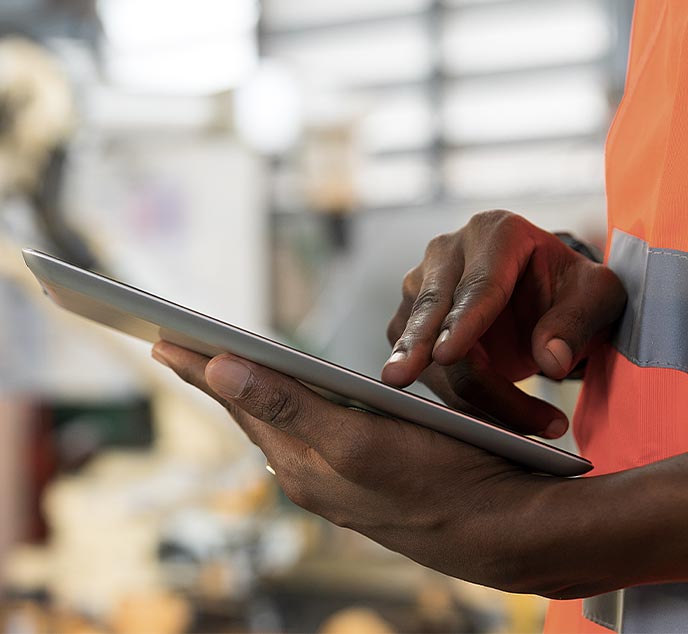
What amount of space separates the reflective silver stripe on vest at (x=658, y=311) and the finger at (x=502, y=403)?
4 cm

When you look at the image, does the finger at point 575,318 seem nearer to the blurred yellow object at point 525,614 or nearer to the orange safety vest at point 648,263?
the orange safety vest at point 648,263

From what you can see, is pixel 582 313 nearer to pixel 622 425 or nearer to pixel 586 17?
pixel 622 425

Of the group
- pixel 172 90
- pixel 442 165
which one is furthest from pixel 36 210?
pixel 442 165

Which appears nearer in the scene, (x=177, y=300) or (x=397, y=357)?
(x=397, y=357)

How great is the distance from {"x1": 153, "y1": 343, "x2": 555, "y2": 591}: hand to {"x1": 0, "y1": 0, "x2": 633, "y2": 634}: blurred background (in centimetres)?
137

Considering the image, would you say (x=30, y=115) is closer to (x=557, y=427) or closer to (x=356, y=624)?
(x=356, y=624)

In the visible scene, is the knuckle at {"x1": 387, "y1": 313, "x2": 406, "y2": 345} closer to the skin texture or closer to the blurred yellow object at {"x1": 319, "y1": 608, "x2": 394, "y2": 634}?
the skin texture

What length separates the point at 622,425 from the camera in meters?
0.39

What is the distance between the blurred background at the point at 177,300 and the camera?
1.98 meters

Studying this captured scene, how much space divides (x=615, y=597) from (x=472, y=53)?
6.68 metres

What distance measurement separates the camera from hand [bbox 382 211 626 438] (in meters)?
0.36

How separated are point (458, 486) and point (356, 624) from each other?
1791mm

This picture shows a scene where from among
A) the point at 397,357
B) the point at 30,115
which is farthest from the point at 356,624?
the point at 397,357

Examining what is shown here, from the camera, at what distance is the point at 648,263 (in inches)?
15.0
